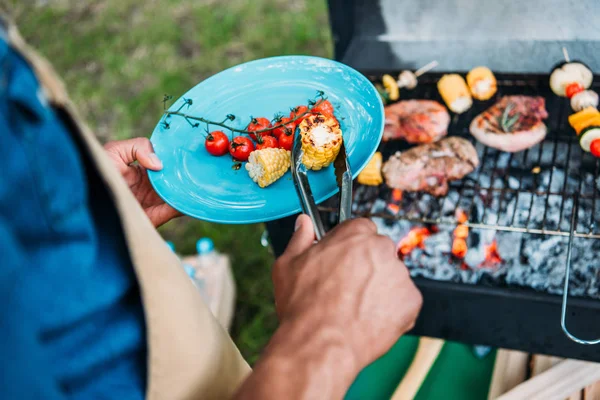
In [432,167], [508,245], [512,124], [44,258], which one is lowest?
[508,245]

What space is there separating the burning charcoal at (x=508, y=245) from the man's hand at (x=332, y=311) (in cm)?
136

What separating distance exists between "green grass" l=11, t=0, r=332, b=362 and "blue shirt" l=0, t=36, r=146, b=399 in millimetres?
3352

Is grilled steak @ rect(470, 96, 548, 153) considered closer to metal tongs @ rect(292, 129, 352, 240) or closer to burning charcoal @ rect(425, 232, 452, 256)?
burning charcoal @ rect(425, 232, 452, 256)

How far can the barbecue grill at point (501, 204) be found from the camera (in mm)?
2240

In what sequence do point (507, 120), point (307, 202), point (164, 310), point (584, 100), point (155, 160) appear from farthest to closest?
1. point (507, 120)
2. point (584, 100)
3. point (155, 160)
4. point (307, 202)
5. point (164, 310)

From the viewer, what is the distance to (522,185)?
8.85 ft

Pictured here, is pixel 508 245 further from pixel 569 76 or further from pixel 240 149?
pixel 240 149

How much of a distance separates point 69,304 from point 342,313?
605mm

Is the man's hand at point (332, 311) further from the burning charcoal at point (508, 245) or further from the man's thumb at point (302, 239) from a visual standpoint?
the burning charcoal at point (508, 245)

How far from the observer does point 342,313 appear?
124cm

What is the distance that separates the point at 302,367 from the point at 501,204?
181cm

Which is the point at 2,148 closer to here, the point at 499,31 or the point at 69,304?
the point at 69,304

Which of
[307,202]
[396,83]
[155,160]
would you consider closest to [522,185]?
[396,83]

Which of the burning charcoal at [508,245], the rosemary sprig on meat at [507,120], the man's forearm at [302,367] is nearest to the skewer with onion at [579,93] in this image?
the rosemary sprig on meat at [507,120]
